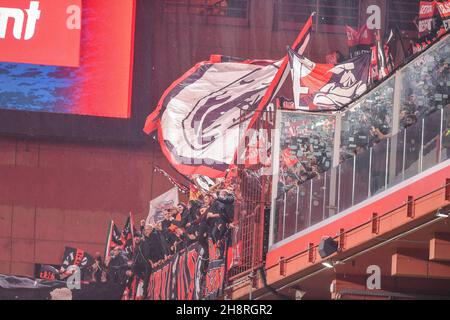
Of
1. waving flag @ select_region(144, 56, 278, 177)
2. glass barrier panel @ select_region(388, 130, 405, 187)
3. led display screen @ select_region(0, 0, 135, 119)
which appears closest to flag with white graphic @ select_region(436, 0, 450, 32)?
A: waving flag @ select_region(144, 56, 278, 177)

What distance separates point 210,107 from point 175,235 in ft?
7.66

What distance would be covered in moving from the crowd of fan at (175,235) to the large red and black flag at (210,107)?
2.60 ft

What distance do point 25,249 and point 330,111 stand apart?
592 centimetres

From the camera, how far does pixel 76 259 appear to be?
15.8 m

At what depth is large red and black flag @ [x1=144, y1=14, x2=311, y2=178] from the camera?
1591 cm

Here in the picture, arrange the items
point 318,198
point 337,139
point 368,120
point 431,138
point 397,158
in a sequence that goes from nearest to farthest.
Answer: point 431,138
point 397,158
point 318,198
point 368,120
point 337,139

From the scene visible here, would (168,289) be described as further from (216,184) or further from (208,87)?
(208,87)

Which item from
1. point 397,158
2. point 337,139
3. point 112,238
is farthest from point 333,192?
point 112,238

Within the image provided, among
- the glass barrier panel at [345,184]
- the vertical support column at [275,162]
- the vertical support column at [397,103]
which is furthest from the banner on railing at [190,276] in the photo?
the vertical support column at [397,103]

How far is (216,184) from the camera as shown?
15.1 meters

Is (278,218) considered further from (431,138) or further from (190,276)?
(431,138)

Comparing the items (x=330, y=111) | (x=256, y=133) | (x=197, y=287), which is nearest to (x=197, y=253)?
(x=197, y=287)

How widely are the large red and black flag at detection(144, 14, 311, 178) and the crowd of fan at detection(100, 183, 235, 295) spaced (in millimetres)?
791

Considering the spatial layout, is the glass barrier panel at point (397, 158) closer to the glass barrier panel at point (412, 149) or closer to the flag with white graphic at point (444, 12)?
the glass barrier panel at point (412, 149)
